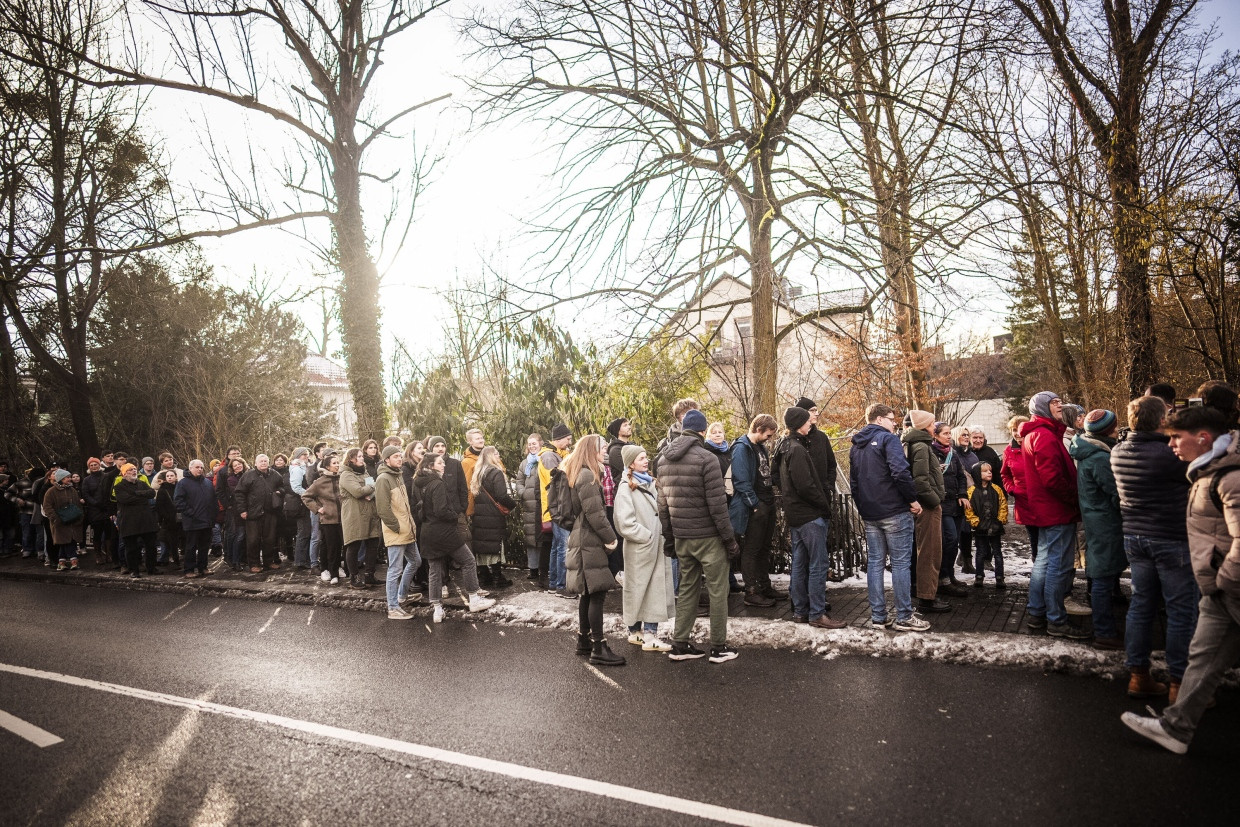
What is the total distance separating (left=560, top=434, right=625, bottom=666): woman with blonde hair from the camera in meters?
6.32

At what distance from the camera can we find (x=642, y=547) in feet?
21.1

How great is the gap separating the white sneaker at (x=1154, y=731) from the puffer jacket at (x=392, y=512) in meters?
7.09

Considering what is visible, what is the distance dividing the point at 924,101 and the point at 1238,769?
6592 millimetres

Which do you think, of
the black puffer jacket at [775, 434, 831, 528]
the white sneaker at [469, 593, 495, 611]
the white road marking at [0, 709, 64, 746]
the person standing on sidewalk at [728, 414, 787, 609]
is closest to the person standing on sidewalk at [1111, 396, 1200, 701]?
the black puffer jacket at [775, 434, 831, 528]

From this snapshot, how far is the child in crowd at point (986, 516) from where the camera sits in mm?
8125

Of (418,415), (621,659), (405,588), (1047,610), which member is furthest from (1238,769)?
(418,415)

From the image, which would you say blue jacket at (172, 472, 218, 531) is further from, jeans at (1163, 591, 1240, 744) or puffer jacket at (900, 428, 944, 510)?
jeans at (1163, 591, 1240, 744)

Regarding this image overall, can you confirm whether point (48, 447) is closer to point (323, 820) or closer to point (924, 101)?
point (323, 820)

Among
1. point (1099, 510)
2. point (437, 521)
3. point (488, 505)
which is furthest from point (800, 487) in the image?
point (488, 505)

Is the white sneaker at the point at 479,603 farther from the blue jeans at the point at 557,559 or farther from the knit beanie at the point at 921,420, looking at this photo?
the knit beanie at the point at 921,420

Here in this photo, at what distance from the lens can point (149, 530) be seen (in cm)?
1243

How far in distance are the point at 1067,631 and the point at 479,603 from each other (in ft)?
19.6

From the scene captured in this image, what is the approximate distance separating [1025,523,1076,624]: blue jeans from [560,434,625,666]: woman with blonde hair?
143 inches

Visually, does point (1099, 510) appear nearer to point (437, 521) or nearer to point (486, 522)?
point (437, 521)
